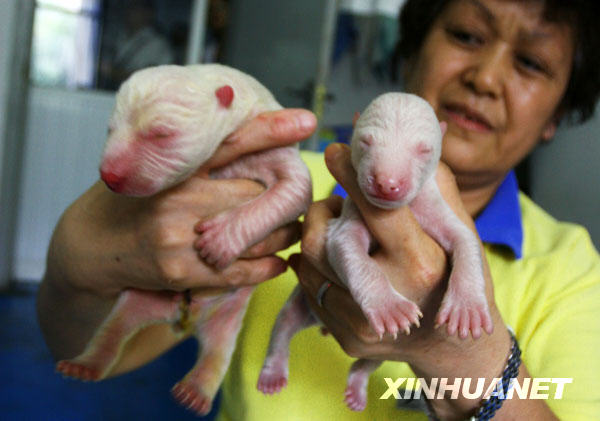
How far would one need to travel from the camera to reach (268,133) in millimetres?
1377

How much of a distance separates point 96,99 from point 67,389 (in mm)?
2662

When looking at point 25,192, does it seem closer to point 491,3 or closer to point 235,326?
point 235,326

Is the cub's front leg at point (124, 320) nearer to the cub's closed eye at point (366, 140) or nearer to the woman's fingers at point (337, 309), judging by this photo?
the woman's fingers at point (337, 309)

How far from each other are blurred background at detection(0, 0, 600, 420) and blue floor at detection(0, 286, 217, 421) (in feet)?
0.04

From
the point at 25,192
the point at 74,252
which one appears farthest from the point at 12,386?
the point at 74,252

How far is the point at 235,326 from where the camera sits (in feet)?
5.31

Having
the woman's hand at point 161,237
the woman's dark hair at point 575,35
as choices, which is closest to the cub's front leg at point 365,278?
the woman's hand at point 161,237

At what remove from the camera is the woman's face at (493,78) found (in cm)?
178

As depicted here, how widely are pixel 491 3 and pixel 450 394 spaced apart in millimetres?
1217

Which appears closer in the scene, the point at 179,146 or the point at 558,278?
the point at 179,146

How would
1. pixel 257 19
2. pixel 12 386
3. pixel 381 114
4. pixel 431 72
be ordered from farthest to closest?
pixel 257 19 → pixel 12 386 → pixel 431 72 → pixel 381 114

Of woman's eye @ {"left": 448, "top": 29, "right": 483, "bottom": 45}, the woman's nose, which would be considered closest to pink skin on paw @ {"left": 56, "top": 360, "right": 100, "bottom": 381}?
the woman's nose

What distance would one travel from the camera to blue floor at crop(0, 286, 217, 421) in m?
3.29

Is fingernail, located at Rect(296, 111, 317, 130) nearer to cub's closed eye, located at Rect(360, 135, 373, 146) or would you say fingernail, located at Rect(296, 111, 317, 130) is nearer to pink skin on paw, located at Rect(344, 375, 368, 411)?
cub's closed eye, located at Rect(360, 135, 373, 146)
